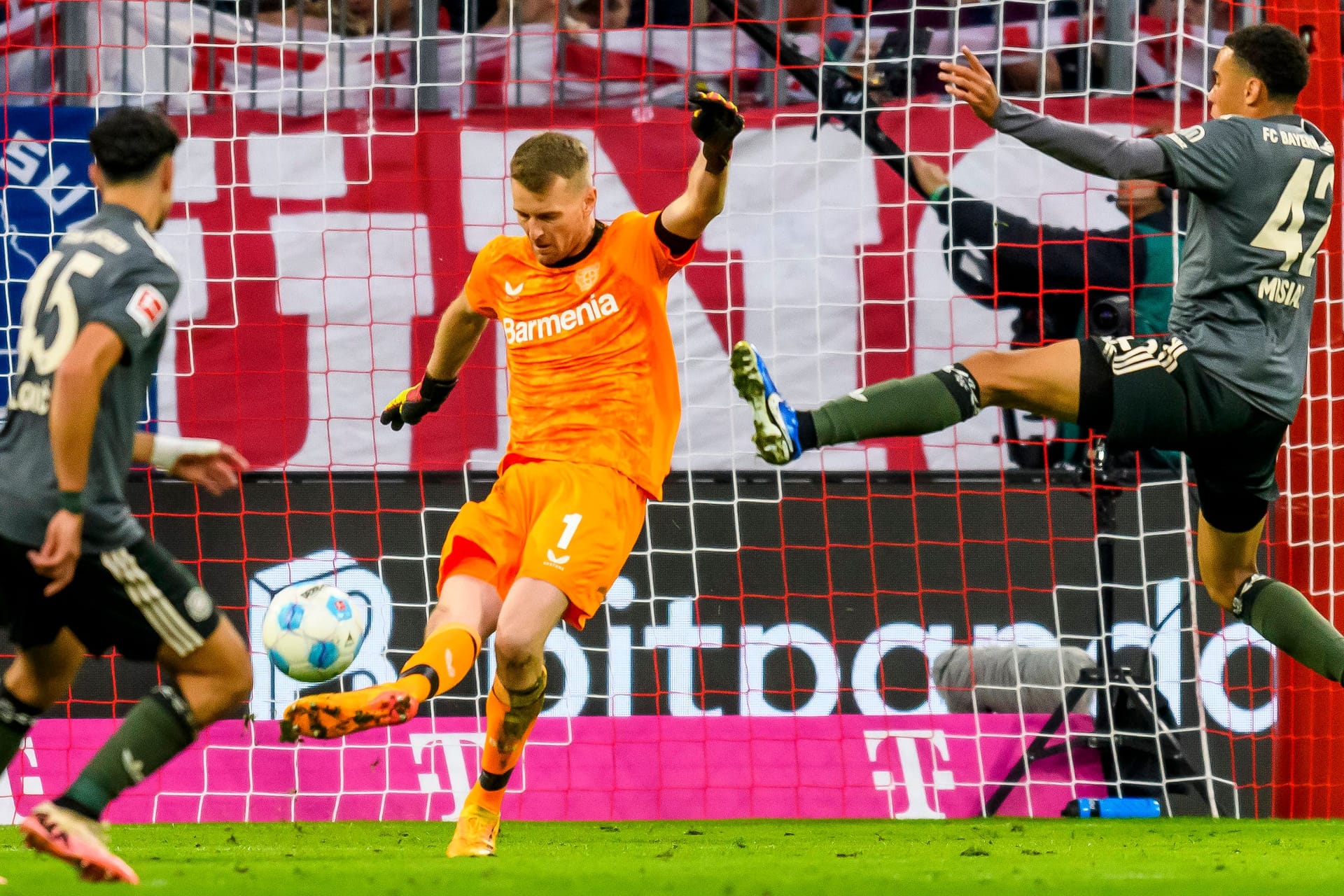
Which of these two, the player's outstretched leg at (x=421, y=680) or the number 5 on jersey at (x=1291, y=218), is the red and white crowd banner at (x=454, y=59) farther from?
the player's outstretched leg at (x=421, y=680)

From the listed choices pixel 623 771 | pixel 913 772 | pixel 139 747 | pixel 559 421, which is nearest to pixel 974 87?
pixel 559 421

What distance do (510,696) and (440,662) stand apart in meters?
0.50

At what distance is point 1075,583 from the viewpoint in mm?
6738

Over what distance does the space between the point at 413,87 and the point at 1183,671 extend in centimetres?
411

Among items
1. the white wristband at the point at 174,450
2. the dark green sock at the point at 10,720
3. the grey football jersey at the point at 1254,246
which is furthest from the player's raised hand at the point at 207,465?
the grey football jersey at the point at 1254,246

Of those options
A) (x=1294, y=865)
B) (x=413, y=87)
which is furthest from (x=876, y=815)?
(x=413, y=87)

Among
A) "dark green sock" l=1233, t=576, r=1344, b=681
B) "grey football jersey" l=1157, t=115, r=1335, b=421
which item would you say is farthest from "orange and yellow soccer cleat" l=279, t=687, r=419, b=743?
"dark green sock" l=1233, t=576, r=1344, b=681

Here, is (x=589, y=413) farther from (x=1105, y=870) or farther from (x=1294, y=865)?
(x=1294, y=865)

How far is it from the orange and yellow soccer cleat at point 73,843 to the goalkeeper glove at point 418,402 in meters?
A: 2.07

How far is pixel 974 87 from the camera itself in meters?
4.05

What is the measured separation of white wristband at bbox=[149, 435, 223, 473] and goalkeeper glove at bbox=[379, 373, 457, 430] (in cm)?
137

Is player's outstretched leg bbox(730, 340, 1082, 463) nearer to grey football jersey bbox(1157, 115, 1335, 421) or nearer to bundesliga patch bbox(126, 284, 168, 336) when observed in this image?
grey football jersey bbox(1157, 115, 1335, 421)

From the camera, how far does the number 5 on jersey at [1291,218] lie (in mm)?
4379

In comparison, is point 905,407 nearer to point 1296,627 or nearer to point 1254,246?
point 1254,246
